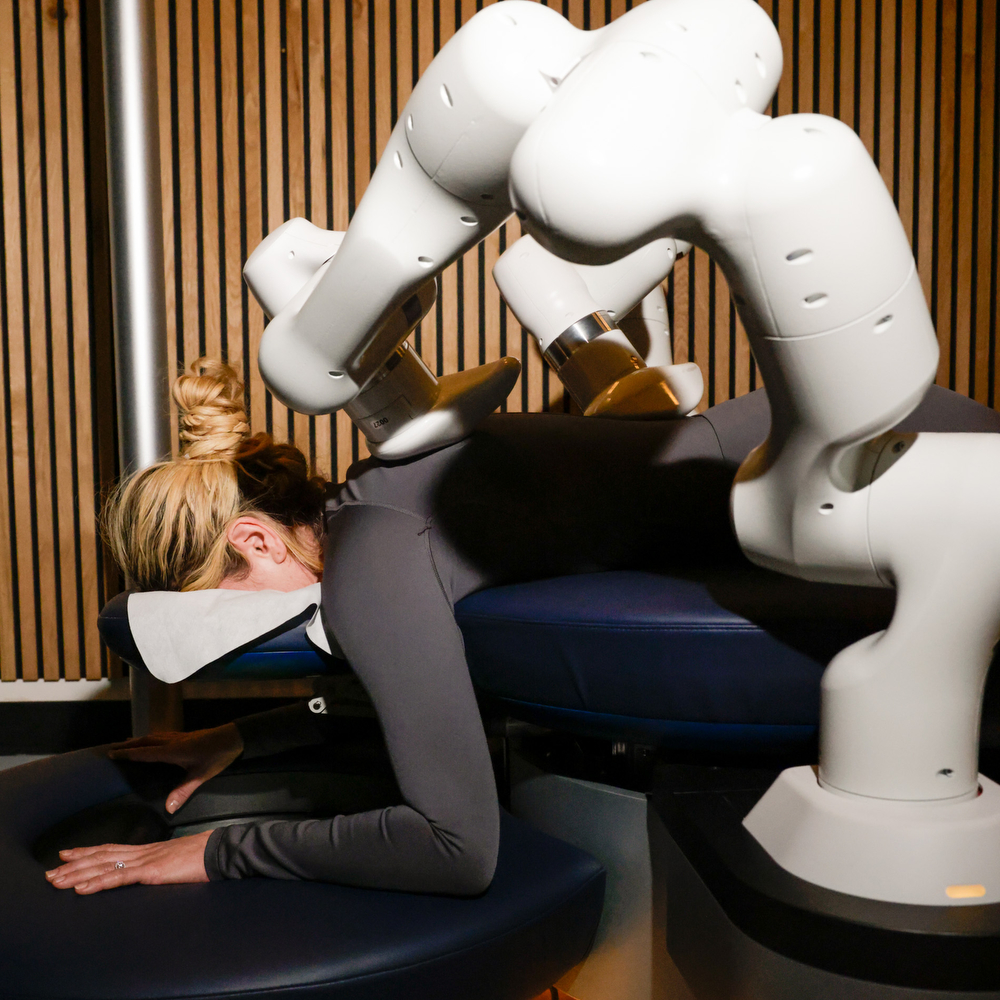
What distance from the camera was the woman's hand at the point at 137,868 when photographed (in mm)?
1003

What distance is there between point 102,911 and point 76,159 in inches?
76.5

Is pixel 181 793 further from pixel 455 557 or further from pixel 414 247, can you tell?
pixel 414 247

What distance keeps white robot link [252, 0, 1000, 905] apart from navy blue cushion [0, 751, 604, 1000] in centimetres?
32

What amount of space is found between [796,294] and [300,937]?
0.79 meters

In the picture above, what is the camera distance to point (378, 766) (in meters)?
1.45

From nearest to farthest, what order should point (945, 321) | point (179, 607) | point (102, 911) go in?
point (102, 911)
point (179, 607)
point (945, 321)

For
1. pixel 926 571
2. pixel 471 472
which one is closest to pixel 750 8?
pixel 926 571

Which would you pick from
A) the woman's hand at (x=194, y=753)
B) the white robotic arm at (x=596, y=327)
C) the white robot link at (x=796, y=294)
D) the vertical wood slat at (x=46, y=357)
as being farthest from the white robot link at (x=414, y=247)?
the vertical wood slat at (x=46, y=357)

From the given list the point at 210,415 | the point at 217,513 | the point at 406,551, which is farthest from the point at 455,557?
the point at 210,415

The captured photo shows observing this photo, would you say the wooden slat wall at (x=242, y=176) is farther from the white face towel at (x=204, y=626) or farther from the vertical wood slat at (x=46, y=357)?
the white face towel at (x=204, y=626)

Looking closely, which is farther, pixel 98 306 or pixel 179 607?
pixel 98 306

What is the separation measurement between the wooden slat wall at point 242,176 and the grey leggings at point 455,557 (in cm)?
118

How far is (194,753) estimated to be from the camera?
1.40 meters

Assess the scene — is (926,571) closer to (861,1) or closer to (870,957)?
(870,957)
